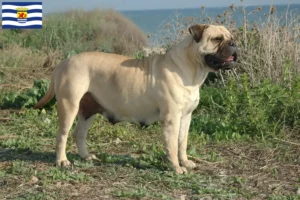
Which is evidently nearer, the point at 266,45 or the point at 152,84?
the point at 152,84

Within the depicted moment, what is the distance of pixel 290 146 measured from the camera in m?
6.75

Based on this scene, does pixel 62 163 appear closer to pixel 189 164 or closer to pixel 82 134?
pixel 82 134

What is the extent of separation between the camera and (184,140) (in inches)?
239

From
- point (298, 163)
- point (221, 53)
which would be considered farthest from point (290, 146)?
point (221, 53)

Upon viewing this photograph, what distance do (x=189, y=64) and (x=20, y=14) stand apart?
1175 cm

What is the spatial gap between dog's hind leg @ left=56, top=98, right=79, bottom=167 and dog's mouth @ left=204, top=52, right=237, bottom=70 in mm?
1410

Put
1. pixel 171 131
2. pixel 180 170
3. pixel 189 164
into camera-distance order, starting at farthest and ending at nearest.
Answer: pixel 189 164 → pixel 180 170 → pixel 171 131

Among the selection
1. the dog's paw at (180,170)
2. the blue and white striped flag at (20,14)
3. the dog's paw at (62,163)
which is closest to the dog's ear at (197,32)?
the dog's paw at (180,170)

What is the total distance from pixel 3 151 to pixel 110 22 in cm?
1150

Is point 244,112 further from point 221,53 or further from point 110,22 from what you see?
point 110,22

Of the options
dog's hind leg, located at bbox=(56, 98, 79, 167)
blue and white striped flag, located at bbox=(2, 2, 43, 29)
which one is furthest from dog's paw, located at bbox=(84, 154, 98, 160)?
blue and white striped flag, located at bbox=(2, 2, 43, 29)

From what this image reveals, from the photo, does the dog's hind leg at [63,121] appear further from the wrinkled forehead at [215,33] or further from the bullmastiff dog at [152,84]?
the wrinkled forehead at [215,33]

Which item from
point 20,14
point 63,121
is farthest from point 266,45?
point 20,14

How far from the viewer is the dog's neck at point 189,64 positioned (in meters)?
5.77
